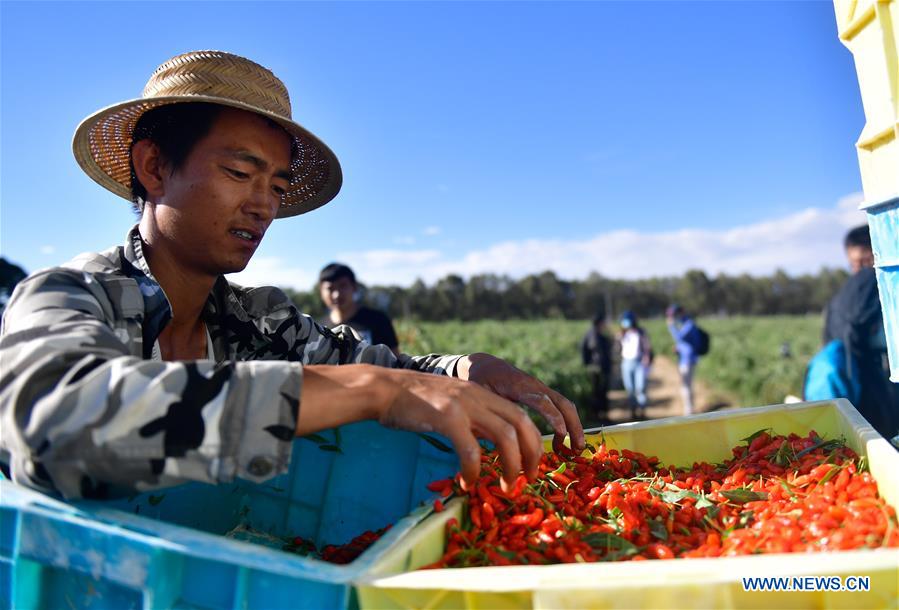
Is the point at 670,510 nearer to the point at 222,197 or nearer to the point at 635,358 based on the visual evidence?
the point at 222,197

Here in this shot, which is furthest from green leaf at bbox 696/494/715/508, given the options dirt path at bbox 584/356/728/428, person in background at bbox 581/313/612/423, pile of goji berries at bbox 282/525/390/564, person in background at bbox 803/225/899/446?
dirt path at bbox 584/356/728/428

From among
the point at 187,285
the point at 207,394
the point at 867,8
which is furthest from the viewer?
the point at 187,285

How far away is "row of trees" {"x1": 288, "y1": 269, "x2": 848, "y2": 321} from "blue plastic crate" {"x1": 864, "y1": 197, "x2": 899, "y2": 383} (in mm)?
62939

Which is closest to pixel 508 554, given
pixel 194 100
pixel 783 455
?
pixel 783 455

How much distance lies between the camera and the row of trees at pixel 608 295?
260 feet

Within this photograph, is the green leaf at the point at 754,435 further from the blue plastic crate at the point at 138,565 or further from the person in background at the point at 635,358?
the person in background at the point at 635,358

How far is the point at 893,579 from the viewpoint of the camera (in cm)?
107

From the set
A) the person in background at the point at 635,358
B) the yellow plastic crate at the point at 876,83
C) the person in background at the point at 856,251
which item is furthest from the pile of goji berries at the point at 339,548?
the person in background at the point at 635,358

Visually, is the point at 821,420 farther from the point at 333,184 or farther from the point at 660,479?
the point at 333,184

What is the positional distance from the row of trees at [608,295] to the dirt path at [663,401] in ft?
141

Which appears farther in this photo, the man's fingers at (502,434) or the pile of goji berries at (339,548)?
the pile of goji berries at (339,548)

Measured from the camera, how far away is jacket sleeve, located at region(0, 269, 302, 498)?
1182 millimetres

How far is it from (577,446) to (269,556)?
1209 millimetres

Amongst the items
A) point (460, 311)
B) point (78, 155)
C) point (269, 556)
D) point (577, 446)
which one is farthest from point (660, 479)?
point (460, 311)
